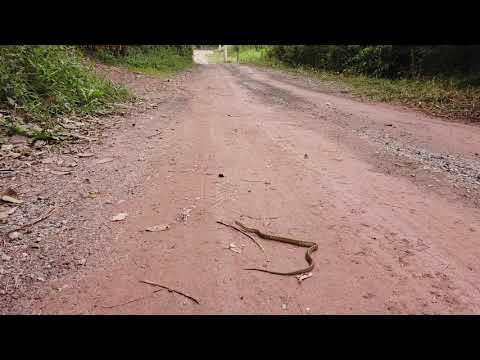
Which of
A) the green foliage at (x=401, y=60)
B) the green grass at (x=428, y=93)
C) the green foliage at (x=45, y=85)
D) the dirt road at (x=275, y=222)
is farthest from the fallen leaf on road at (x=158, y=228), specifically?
the green foliage at (x=401, y=60)

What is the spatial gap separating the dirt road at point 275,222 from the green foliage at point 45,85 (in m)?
1.35

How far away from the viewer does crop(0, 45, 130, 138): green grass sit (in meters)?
5.89

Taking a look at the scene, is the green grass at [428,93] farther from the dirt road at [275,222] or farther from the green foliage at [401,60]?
the dirt road at [275,222]

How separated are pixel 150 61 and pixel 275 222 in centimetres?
1643

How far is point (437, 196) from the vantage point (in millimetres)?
4184

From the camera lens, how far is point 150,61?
17781mm

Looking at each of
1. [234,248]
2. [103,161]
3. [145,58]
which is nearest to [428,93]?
[103,161]

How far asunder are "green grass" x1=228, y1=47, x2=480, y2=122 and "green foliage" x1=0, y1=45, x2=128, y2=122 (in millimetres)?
8379

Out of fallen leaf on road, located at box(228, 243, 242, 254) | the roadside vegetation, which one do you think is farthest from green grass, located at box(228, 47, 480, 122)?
the roadside vegetation

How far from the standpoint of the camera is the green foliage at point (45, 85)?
6.17m

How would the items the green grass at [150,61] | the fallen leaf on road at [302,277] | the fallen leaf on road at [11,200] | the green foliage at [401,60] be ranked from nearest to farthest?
the fallen leaf on road at [302,277], the fallen leaf on road at [11,200], the green foliage at [401,60], the green grass at [150,61]

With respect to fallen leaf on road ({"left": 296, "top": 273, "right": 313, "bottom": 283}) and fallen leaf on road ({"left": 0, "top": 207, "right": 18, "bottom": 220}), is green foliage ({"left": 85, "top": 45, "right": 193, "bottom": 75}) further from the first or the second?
fallen leaf on road ({"left": 296, "top": 273, "right": 313, "bottom": 283})
